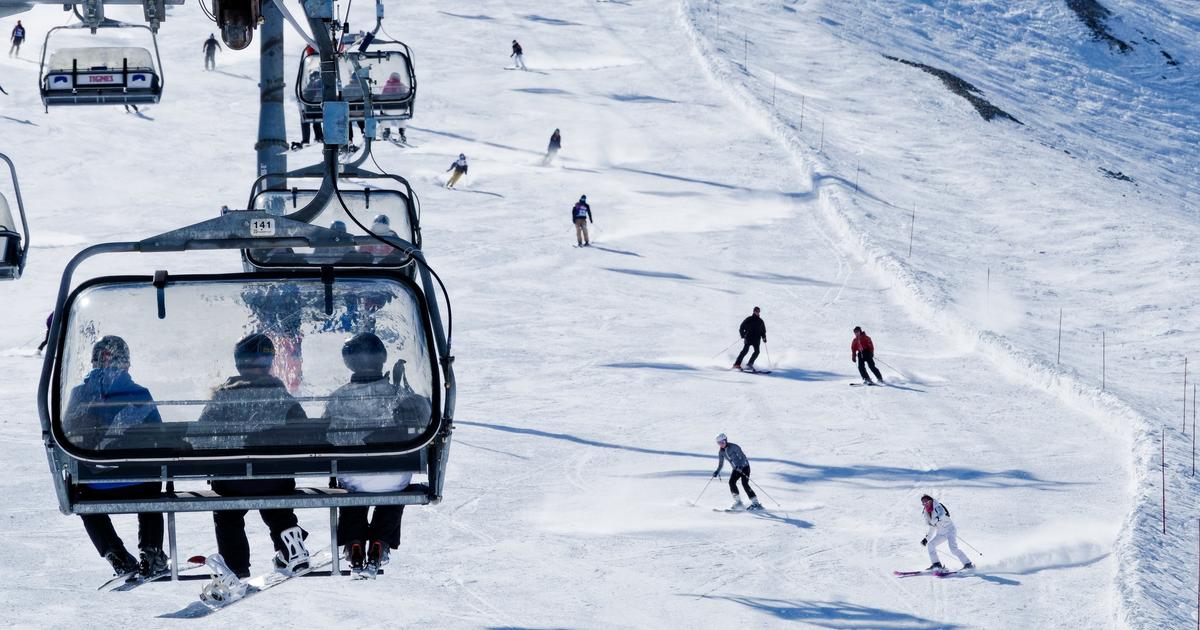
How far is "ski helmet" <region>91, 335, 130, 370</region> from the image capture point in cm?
756

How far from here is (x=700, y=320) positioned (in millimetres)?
28000

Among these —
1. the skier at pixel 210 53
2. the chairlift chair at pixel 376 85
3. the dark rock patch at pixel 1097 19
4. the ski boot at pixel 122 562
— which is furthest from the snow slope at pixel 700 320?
the dark rock patch at pixel 1097 19

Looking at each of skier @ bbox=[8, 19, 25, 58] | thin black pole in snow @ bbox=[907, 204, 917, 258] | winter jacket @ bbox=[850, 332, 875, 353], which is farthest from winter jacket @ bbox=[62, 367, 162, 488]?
skier @ bbox=[8, 19, 25, 58]

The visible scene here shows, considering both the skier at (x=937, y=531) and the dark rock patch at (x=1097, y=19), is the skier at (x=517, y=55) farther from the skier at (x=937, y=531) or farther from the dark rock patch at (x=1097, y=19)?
the skier at (x=937, y=531)

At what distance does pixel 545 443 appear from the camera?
21.0 metres

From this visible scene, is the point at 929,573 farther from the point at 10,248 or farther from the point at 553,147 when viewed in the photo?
the point at 553,147

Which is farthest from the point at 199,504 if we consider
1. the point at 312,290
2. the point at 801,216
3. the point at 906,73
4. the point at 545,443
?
the point at 906,73

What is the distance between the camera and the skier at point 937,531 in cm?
1647

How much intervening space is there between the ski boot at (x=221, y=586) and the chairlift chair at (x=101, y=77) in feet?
25.9

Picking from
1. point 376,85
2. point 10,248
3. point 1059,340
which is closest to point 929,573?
point 376,85

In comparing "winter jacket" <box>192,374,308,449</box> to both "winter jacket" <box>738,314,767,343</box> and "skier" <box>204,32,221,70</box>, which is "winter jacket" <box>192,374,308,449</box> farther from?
"skier" <box>204,32,221,70</box>

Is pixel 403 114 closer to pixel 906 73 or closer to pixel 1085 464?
pixel 1085 464

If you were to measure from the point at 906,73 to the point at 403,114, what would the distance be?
39.4m

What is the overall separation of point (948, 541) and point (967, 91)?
1643 inches
